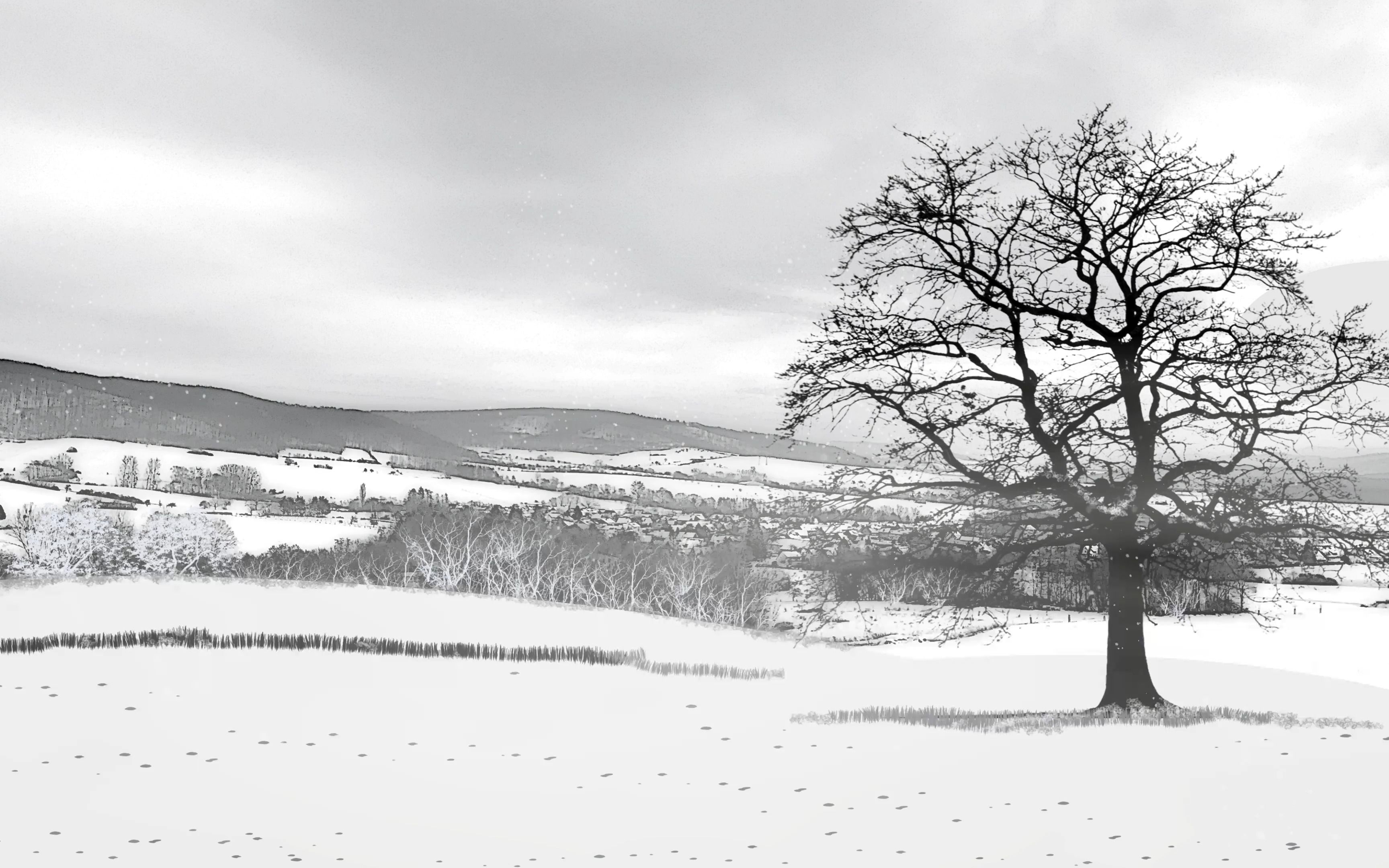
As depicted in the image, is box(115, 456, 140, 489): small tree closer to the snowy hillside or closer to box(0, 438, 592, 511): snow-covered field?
the snowy hillside

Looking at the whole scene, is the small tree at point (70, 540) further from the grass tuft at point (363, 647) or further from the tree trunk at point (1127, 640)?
the tree trunk at point (1127, 640)

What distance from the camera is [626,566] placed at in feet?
222

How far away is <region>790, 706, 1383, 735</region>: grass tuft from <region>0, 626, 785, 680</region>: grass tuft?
372 centimetres

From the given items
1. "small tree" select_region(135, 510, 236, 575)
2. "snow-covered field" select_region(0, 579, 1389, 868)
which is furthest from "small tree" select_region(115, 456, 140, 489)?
"snow-covered field" select_region(0, 579, 1389, 868)

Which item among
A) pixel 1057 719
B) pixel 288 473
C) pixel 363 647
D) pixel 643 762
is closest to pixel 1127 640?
pixel 1057 719

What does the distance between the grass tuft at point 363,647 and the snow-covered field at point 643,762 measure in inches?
20.9

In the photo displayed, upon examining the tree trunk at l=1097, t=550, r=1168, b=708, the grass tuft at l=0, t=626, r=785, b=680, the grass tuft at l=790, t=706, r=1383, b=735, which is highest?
the tree trunk at l=1097, t=550, r=1168, b=708

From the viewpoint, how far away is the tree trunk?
1739 centimetres

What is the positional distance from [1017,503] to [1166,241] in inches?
205

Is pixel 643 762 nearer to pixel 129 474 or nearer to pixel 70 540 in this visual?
pixel 70 540

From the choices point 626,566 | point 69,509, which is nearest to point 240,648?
point 626,566

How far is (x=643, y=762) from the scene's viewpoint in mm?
14516

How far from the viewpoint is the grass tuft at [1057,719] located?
16.6 meters

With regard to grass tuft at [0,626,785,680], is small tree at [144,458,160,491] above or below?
above
